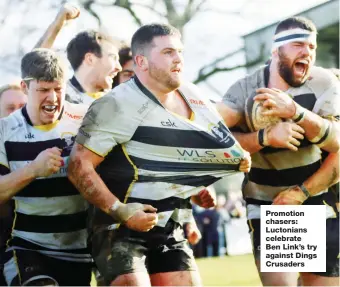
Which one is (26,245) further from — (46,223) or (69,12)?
(69,12)

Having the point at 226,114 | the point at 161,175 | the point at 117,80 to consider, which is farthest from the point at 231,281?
the point at 161,175

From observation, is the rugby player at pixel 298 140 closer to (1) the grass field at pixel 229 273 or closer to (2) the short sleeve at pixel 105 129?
(2) the short sleeve at pixel 105 129

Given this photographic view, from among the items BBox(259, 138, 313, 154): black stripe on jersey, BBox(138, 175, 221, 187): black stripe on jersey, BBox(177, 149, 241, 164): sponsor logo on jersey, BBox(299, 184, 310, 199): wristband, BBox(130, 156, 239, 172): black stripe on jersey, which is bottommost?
BBox(299, 184, 310, 199): wristband

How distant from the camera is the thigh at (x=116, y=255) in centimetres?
481

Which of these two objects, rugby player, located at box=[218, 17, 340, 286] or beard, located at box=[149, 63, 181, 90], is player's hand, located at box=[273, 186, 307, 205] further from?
beard, located at box=[149, 63, 181, 90]

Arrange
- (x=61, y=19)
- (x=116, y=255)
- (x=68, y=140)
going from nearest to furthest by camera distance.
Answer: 1. (x=116, y=255)
2. (x=68, y=140)
3. (x=61, y=19)

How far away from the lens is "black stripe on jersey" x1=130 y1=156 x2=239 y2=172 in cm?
493

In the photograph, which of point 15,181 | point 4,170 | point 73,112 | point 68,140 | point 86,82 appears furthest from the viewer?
point 86,82

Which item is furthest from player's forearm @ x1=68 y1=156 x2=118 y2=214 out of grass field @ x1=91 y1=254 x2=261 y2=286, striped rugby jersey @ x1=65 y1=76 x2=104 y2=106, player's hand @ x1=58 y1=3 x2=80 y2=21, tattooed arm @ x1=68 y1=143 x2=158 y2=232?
grass field @ x1=91 y1=254 x2=261 y2=286

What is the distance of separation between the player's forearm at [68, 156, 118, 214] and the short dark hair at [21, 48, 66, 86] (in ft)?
2.40

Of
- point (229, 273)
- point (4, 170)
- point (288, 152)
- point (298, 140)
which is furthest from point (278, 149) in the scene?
point (229, 273)

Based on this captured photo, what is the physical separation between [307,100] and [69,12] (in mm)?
2027

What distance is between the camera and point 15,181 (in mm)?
4957

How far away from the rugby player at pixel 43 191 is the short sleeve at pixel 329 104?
1802mm
